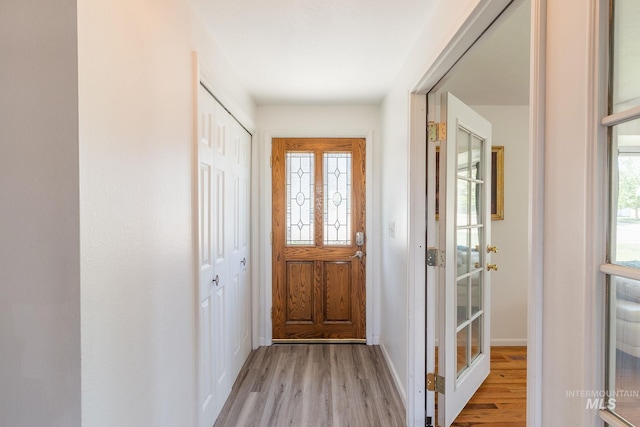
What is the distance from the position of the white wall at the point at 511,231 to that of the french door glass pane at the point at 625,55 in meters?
2.54

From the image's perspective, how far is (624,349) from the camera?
658 millimetres

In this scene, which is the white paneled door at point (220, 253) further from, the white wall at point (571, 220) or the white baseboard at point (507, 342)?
the white baseboard at point (507, 342)

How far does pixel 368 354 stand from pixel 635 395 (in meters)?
2.45

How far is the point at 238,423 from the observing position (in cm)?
196

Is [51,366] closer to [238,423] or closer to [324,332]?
[238,423]

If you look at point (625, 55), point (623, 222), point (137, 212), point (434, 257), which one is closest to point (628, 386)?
point (623, 222)

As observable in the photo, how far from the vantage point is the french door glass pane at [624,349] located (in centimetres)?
64

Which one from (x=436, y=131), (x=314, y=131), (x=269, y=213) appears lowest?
(x=269, y=213)

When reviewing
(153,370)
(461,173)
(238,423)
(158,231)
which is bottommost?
(238,423)

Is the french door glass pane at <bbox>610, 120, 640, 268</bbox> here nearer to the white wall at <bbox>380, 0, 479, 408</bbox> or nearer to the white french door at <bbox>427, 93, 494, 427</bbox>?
the white wall at <bbox>380, 0, 479, 408</bbox>

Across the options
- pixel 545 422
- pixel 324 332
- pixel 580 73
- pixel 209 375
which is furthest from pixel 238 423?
pixel 580 73
